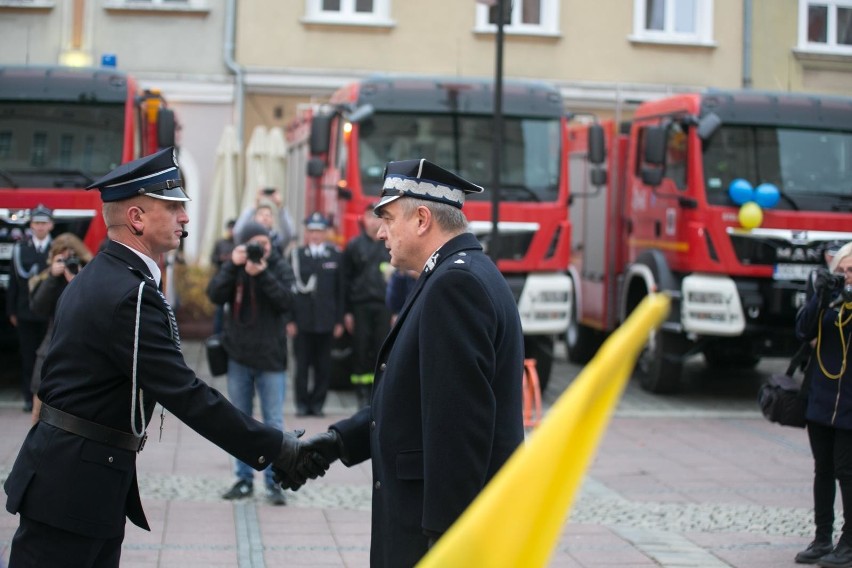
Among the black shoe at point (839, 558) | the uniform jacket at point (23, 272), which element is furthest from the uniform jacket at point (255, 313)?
the uniform jacket at point (23, 272)

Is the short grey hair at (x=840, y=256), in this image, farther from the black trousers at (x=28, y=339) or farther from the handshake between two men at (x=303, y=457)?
the black trousers at (x=28, y=339)

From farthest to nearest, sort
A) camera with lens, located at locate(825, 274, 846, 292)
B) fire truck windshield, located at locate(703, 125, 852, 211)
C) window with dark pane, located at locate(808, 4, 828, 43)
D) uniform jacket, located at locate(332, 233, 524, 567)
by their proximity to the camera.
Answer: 1. window with dark pane, located at locate(808, 4, 828, 43)
2. fire truck windshield, located at locate(703, 125, 852, 211)
3. camera with lens, located at locate(825, 274, 846, 292)
4. uniform jacket, located at locate(332, 233, 524, 567)

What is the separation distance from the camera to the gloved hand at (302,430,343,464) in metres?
4.37

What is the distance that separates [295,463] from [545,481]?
261 centimetres

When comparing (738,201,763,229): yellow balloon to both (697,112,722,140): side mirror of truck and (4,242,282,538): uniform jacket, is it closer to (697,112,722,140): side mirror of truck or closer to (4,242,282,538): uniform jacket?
(697,112,722,140): side mirror of truck

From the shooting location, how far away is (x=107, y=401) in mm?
3979

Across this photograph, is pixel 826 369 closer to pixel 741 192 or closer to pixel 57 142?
pixel 741 192

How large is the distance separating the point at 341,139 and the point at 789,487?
6.23m

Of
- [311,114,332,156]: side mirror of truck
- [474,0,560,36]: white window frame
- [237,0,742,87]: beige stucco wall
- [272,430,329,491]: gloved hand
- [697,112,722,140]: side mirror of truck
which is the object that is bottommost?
[272,430,329,491]: gloved hand

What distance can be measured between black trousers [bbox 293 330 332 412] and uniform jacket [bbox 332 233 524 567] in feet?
26.1

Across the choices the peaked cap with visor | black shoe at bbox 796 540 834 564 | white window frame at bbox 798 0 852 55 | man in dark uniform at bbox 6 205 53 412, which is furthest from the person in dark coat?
the peaked cap with visor

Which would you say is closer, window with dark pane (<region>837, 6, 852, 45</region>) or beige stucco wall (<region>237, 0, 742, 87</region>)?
window with dark pane (<region>837, 6, 852, 45</region>)

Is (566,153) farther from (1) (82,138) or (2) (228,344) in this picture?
(2) (228,344)

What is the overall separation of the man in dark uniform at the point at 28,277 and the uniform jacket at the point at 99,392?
333 inches
